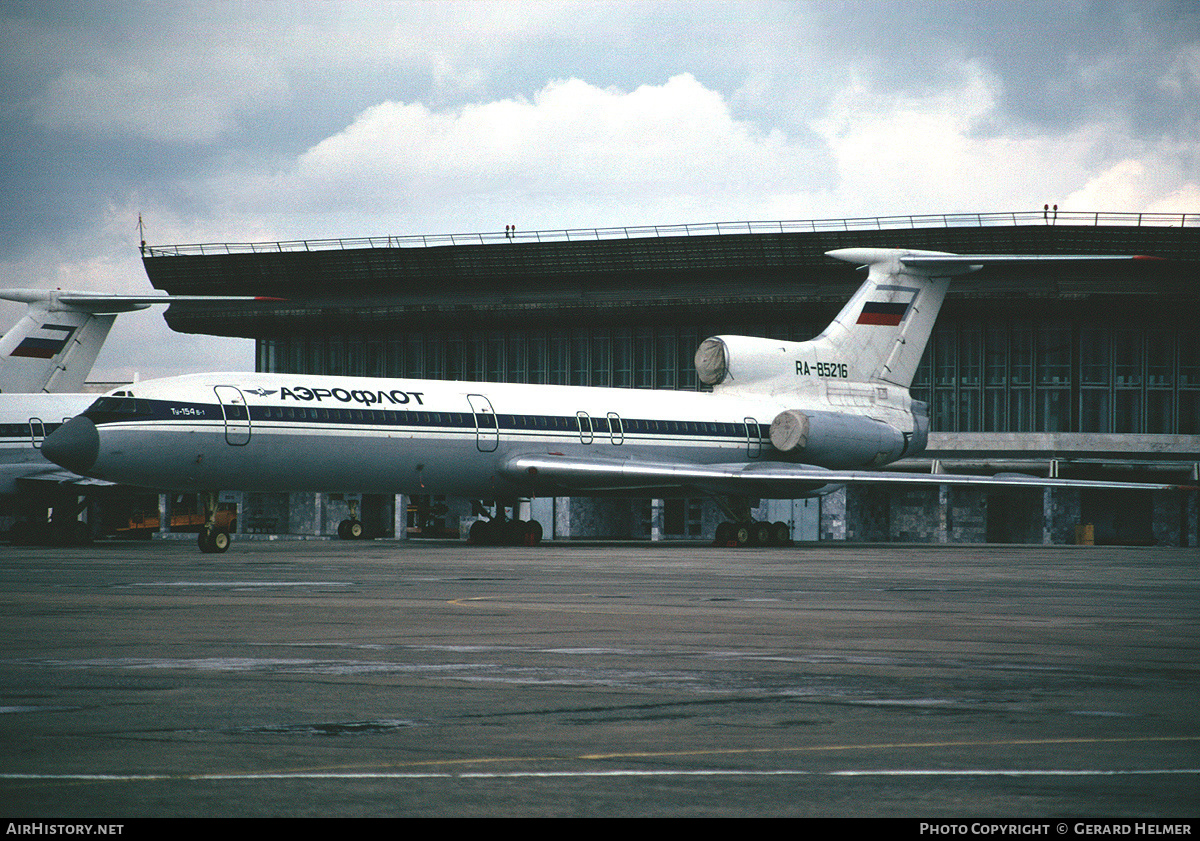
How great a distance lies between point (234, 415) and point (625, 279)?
35.6m

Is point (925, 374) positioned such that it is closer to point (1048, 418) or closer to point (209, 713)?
point (1048, 418)

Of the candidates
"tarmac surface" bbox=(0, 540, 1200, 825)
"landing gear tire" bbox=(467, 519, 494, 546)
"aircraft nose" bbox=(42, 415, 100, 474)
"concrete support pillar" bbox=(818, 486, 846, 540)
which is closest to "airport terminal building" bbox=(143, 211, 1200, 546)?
"concrete support pillar" bbox=(818, 486, 846, 540)

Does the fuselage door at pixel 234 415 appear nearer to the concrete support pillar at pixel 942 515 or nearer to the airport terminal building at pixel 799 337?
the airport terminal building at pixel 799 337

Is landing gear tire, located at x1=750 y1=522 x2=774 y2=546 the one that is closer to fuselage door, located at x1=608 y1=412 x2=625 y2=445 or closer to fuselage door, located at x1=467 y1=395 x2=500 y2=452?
fuselage door, located at x1=608 y1=412 x2=625 y2=445

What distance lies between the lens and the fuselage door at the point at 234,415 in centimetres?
3150

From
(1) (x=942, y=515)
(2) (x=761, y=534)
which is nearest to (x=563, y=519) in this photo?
(1) (x=942, y=515)

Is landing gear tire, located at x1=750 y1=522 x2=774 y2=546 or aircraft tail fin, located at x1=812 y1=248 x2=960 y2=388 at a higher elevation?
aircraft tail fin, located at x1=812 y1=248 x2=960 y2=388

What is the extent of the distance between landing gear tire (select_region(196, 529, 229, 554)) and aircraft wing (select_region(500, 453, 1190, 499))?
8634 millimetres

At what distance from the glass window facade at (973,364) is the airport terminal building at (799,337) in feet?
0.30

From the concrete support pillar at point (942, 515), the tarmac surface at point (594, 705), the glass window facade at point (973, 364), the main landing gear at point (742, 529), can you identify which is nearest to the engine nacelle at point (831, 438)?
the main landing gear at point (742, 529)

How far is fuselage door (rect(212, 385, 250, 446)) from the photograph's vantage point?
31.5 metres

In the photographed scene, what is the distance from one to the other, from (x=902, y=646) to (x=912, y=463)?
51.6m
